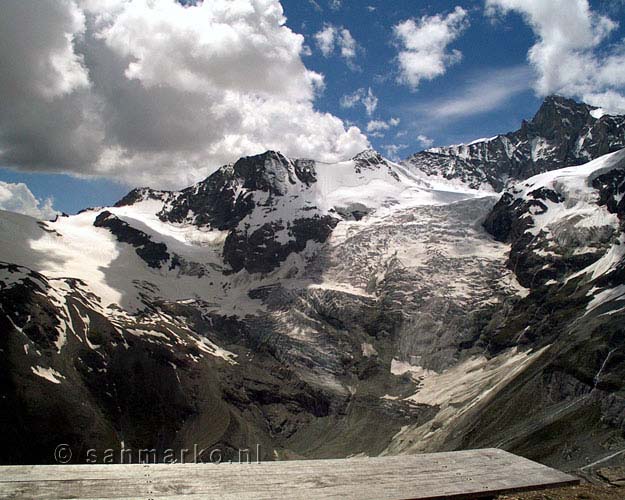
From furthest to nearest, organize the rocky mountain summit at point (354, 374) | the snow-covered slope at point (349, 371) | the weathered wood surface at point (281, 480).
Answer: the snow-covered slope at point (349, 371), the rocky mountain summit at point (354, 374), the weathered wood surface at point (281, 480)

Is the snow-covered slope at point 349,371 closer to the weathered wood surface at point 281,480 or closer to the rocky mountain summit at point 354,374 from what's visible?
the rocky mountain summit at point 354,374

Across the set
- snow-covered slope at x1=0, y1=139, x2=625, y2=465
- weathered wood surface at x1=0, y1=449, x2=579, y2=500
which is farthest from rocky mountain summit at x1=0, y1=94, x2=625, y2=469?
weathered wood surface at x1=0, y1=449, x2=579, y2=500

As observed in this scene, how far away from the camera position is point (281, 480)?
553cm

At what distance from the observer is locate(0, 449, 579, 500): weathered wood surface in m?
4.91

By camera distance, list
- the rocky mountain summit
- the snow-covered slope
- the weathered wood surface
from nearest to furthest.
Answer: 1. the weathered wood surface
2. the rocky mountain summit
3. the snow-covered slope

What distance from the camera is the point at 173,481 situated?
17.1 ft

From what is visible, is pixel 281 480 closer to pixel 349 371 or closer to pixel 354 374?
pixel 354 374

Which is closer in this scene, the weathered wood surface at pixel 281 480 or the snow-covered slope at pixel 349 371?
the weathered wood surface at pixel 281 480

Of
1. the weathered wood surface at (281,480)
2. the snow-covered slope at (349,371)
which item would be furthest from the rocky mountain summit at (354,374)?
the weathered wood surface at (281,480)

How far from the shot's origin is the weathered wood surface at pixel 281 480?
4914 mm

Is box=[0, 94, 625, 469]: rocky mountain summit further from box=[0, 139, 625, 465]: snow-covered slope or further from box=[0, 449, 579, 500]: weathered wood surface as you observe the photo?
box=[0, 449, 579, 500]: weathered wood surface

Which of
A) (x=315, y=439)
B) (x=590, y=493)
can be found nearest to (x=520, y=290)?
(x=315, y=439)

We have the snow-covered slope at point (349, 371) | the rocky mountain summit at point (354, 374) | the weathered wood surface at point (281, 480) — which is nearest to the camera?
the weathered wood surface at point (281, 480)

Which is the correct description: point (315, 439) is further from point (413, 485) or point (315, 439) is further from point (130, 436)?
point (413, 485)
